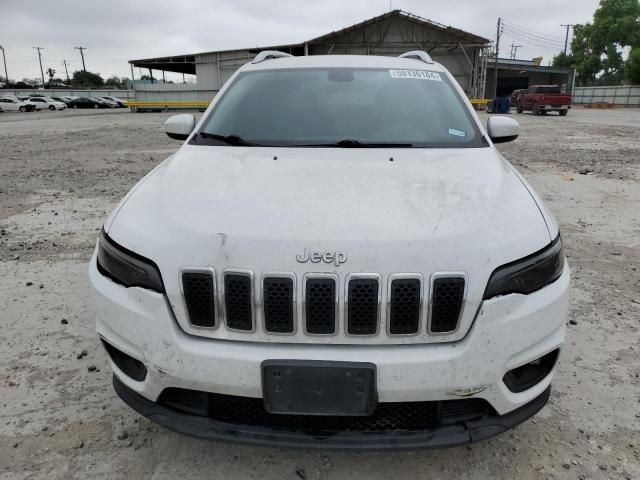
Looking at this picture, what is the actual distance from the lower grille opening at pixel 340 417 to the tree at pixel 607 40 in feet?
253

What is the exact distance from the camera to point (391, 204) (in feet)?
6.15

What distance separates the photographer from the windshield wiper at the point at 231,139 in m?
2.63

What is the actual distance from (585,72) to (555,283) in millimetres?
79211

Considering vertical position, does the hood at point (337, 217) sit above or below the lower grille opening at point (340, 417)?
above

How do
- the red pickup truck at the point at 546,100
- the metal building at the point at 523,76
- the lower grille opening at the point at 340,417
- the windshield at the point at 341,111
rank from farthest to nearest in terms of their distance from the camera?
the metal building at the point at 523,76
the red pickup truck at the point at 546,100
the windshield at the point at 341,111
the lower grille opening at the point at 340,417

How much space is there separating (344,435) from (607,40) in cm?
8046

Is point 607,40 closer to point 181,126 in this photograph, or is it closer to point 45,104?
point 45,104

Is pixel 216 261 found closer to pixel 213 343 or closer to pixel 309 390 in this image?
pixel 213 343

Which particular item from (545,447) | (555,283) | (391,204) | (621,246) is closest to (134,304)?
(391,204)

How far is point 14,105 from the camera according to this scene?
4400 cm

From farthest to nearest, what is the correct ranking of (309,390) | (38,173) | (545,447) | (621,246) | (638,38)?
(638,38) → (38,173) → (621,246) → (545,447) → (309,390)

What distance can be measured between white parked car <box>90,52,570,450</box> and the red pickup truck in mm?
31118

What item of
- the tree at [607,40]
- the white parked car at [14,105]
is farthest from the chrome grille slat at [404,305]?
the tree at [607,40]

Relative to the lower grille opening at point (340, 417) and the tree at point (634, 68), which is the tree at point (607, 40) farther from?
the lower grille opening at point (340, 417)
